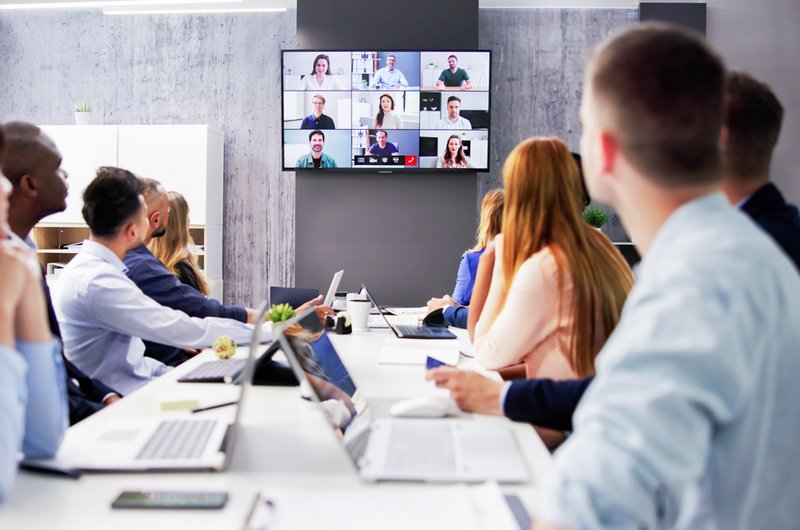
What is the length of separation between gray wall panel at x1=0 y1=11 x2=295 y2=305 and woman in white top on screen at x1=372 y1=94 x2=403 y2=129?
111 centimetres

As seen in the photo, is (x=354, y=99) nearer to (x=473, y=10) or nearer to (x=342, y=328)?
(x=473, y=10)

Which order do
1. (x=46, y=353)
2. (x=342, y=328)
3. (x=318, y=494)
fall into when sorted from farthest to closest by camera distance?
(x=342, y=328), (x=46, y=353), (x=318, y=494)

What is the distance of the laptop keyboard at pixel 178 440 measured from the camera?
1379mm

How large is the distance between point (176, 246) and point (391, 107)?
245cm

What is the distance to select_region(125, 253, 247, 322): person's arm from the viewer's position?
9.67ft

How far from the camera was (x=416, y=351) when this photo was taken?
2598 millimetres

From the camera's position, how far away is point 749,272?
2.43 ft

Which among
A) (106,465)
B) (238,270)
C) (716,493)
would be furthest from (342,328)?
(238,270)

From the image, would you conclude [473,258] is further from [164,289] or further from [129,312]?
[129,312]

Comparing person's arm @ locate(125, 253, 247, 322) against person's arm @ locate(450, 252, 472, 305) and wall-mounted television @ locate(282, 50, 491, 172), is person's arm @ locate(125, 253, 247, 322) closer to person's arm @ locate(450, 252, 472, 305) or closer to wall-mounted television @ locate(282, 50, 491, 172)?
person's arm @ locate(450, 252, 472, 305)

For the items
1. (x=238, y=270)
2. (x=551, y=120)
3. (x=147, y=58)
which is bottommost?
(x=238, y=270)

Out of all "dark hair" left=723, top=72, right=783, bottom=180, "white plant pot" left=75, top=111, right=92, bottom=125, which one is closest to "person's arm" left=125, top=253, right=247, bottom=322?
"dark hair" left=723, top=72, right=783, bottom=180

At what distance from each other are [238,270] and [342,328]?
342cm

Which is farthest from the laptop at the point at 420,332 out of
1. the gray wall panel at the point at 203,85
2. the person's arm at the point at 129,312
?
the gray wall panel at the point at 203,85
